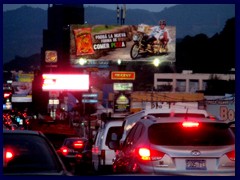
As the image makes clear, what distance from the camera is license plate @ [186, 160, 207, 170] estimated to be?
10109mm

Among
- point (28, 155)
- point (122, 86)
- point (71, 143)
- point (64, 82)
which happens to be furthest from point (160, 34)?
point (28, 155)

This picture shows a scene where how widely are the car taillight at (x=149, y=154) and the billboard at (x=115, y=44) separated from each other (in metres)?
45.8

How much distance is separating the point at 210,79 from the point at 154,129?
221ft

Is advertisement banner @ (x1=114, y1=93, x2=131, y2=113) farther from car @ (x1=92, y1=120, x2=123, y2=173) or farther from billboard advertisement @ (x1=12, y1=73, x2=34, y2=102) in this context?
car @ (x1=92, y1=120, x2=123, y2=173)

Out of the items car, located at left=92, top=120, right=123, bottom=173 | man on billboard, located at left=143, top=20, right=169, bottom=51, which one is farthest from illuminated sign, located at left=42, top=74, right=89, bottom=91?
car, located at left=92, top=120, right=123, bottom=173

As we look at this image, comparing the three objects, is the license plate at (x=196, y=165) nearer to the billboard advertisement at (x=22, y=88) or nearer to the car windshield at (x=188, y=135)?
the car windshield at (x=188, y=135)

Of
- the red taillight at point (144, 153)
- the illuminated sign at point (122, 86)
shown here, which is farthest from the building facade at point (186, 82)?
the red taillight at point (144, 153)

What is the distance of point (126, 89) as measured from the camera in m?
64.4

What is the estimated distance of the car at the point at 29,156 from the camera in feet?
27.5

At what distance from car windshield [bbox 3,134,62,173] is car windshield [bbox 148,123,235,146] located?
2060mm

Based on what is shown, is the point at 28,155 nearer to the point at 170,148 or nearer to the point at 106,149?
the point at 170,148

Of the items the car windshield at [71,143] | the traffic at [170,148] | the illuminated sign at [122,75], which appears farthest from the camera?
the illuminated sign at [122,75]

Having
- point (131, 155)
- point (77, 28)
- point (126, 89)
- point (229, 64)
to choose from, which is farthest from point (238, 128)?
point (229, 64)

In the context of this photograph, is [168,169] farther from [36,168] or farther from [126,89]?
[126,89]
